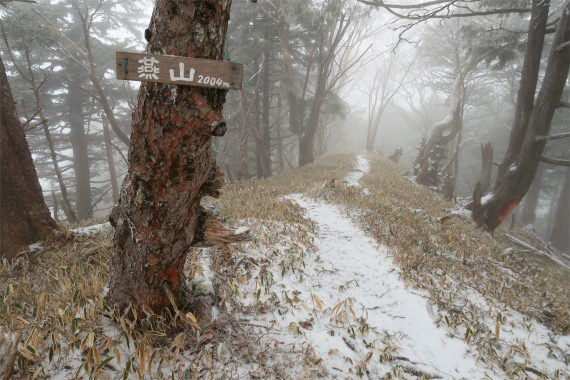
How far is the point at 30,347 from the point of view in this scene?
188 centimetres

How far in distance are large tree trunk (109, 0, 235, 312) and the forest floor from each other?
0.38m

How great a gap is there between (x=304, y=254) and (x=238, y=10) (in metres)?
12.1

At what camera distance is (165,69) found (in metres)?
1.73

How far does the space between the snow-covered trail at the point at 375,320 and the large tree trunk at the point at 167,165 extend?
4.89 ft

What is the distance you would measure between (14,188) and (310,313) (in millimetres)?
4122

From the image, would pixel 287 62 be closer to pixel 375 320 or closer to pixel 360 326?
pixel 375 320

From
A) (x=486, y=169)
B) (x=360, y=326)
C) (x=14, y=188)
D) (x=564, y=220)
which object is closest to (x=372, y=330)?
(x=360, y=326)

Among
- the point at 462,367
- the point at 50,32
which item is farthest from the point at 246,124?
the point at 462,367

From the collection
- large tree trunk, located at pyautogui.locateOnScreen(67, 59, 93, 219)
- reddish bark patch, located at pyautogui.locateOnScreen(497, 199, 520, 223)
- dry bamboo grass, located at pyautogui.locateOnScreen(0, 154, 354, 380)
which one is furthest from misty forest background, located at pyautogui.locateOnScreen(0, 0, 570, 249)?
dry bamboo grass, located at pyautogui.locateOnScreen(0, 154, 354, 380)

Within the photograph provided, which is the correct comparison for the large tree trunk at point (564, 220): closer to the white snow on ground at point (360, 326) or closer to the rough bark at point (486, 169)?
the rough bark at point (486, 169)

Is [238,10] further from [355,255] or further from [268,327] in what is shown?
[268,327]

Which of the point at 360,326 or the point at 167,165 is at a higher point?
the point at 167,165

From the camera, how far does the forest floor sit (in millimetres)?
2195

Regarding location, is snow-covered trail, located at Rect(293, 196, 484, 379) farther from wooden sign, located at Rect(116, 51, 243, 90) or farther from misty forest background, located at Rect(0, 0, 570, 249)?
misty forest background, located at Rect(0, 0, 570, 249)
